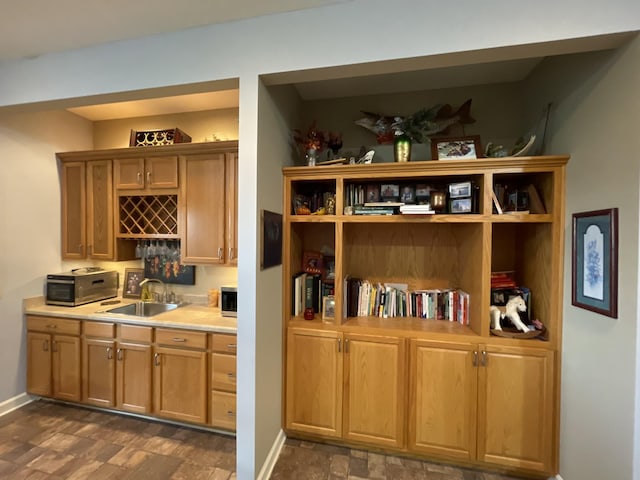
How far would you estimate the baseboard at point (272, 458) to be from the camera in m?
1.83

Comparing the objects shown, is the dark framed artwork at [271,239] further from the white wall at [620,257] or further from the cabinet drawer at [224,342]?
the white wall at [620,257]

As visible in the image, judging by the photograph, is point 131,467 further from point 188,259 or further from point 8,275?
point 8,275

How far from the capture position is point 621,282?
1.35m

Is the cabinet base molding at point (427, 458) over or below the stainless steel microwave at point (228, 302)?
below

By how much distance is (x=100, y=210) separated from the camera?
9.29 feet

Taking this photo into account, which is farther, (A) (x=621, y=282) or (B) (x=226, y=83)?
(B) (x=226, y=83)

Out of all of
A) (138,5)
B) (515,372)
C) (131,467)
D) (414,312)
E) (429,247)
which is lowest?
(131,467)

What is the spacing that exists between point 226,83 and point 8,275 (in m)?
2.54

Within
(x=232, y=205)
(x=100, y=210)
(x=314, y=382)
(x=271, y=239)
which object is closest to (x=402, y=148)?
(x=271, y=239)

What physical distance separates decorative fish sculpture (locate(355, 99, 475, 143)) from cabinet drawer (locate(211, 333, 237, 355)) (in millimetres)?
1905

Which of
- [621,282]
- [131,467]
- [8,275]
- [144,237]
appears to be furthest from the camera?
[144,237]

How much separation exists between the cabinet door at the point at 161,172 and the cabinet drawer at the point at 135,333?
122cm

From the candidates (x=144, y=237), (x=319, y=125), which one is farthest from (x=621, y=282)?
(x=144, y=237)

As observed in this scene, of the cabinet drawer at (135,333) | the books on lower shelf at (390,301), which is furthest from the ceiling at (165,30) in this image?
the cabinet drawer at (135,333)
